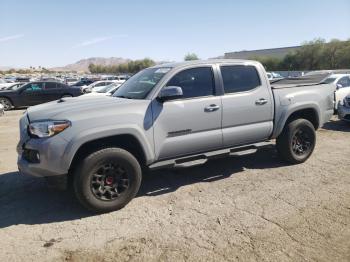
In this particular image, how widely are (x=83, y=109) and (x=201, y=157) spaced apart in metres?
1.78

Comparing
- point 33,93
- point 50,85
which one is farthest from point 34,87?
point 50,85

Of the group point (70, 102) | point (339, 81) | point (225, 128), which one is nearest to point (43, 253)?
point (70, 102)

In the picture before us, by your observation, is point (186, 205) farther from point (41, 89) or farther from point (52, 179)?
Answer: point (41, 89)

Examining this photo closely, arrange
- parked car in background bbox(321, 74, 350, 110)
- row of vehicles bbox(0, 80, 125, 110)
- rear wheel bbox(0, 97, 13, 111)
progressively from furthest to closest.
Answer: row of vehicles bbox(0, 80, 125, 110)
rear wheel bbox(0, 97, 13, 111)
parked car in background bbox(321, 74, 350, 110)

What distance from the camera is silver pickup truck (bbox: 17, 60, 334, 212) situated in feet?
13.3

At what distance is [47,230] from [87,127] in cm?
124

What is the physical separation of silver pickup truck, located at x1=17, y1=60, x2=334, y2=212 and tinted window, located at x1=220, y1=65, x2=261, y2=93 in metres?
0.02

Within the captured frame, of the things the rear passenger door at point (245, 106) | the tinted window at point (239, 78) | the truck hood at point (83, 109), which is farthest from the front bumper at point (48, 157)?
the tinted window at point (239, 78)

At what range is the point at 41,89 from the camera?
1775 cm

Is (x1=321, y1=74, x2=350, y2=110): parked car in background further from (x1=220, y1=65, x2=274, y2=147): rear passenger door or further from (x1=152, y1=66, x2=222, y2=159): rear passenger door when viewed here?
(x1=152, y1=66, x2=222, y2=159): rear passenger door

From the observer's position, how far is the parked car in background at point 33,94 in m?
17.0

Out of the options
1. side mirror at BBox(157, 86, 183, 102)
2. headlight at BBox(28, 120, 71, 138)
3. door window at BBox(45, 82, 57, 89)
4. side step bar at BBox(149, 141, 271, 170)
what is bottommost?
side step bar at BBox(149, 141, 271, 170)

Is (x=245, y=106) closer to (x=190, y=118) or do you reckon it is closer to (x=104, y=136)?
(x=190, y=118)

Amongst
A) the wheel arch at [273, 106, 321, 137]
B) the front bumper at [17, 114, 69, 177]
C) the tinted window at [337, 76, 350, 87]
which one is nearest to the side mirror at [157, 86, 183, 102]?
the front bumper at [17, 114, 69, 177]
